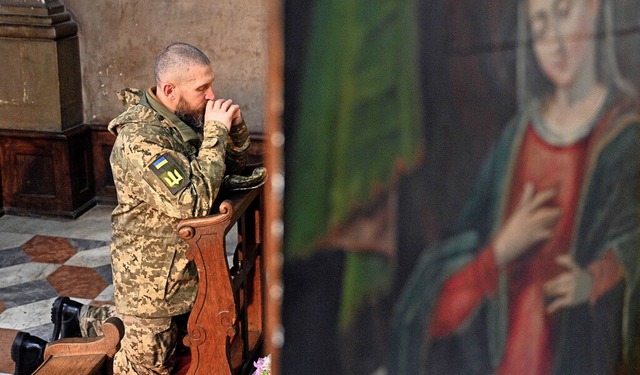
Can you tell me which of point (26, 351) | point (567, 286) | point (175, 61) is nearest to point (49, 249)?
point (26, 351)

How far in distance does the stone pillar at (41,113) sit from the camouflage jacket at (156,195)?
10.8ft

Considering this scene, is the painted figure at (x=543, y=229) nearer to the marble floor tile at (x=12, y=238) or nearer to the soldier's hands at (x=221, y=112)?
the soldier's hands at (x=221, y=112)

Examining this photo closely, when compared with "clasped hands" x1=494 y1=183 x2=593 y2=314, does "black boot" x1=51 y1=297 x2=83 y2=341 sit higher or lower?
lower

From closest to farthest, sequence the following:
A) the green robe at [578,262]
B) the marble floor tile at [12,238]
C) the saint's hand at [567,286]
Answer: the green robe at [578,262] < the saint's hand at [567,286] < the marble floor tile at [12,238]

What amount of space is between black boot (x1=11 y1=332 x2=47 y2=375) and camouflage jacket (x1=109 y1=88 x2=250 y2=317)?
0.42 meters

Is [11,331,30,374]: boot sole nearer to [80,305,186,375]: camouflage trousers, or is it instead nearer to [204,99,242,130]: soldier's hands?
[80,305,186,375]: camouflage trousers

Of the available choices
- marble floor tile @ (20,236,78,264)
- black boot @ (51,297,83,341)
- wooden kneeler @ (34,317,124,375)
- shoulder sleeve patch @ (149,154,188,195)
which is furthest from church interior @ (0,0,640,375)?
marble floor tile @ (20,236,78,264)

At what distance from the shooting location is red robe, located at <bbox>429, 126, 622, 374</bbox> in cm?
110

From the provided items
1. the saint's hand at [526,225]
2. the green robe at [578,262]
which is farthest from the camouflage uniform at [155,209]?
the saint's hand at [526,225]

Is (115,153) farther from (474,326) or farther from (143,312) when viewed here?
(474,326)

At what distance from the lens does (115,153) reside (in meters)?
3.46

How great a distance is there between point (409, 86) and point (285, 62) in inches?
6.4

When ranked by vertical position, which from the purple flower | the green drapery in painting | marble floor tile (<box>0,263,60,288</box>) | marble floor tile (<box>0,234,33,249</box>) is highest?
the green drapery in painting

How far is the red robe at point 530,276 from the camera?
1.10 meters
